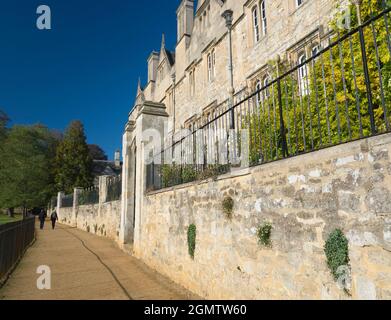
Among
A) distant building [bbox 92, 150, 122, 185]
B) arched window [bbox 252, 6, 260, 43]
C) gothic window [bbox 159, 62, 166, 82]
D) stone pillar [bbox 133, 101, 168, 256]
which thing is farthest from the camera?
distant building [bbox 92, 150, 122, 185]

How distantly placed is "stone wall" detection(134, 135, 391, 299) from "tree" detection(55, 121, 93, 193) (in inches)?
1525

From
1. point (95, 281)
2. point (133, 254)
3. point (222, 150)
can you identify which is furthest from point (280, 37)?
point (95, 281)

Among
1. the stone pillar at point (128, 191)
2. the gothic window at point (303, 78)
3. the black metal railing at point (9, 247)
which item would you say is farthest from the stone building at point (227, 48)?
the black metal railing at point (9, 247)

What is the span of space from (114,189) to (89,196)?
22.5ft

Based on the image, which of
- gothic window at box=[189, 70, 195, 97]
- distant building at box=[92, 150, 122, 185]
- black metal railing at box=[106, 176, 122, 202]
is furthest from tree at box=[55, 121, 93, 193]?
gothic window at box=[189, 70, 195, 97]

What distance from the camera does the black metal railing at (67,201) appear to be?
28.4 m

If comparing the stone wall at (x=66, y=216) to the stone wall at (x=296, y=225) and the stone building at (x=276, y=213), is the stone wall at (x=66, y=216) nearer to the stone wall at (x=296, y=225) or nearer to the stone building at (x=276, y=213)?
the stone building at (x=276, y=213)

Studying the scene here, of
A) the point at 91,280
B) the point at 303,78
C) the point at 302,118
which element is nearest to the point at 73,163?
the point at 91,280

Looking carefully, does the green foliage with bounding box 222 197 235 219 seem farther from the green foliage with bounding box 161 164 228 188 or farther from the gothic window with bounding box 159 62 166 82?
the gothic window with bounding box 159 62 166 82

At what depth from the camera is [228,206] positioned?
4855mm

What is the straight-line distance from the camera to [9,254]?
771 cm

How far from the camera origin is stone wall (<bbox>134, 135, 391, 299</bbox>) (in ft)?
8.79

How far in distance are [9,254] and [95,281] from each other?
9.11ft
